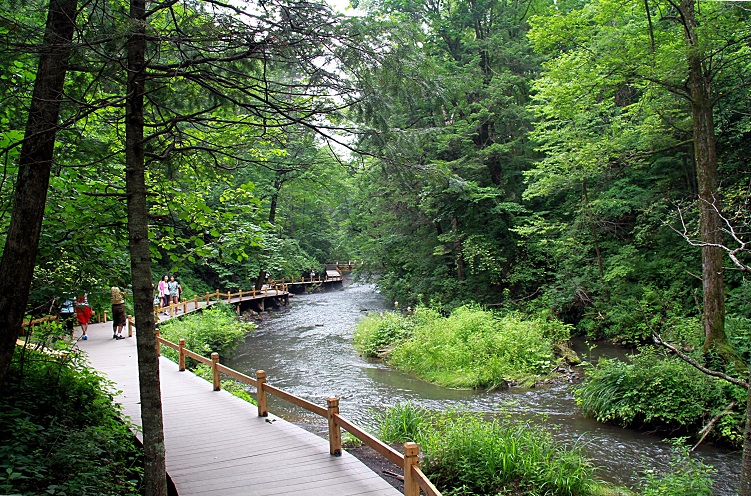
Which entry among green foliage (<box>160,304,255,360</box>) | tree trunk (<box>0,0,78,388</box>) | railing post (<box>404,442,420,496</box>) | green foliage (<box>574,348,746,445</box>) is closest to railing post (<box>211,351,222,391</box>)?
green foliage (<box>160,304,255,360</box>)

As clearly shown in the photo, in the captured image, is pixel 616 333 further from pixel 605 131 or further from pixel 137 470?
pixel 137 470

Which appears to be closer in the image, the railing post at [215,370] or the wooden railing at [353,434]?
the wooden railing at [353,434]

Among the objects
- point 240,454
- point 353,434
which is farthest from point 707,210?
point 240,454

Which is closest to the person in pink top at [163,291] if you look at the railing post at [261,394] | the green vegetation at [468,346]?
the green vegetation at [468,346]

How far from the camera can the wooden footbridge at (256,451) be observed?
17.7 ft

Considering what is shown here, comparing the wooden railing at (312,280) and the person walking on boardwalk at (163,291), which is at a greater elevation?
the person walking on boardwalk at (163,291)

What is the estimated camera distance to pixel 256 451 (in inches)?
262

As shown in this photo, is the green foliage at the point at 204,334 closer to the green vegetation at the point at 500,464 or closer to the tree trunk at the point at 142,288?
the green vegetation at the point at 500,464

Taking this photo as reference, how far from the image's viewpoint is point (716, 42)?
10.2m

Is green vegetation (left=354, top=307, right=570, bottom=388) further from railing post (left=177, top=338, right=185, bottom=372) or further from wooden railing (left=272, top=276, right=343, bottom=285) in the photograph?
wooden railing (left=272, top=276, right=343, bottom=285)

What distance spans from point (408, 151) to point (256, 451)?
4.37 metres

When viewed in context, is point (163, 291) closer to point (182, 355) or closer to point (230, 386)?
point (182, 355)

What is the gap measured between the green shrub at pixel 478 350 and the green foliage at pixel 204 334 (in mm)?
5722

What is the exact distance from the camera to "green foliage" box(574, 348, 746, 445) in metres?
8.33
